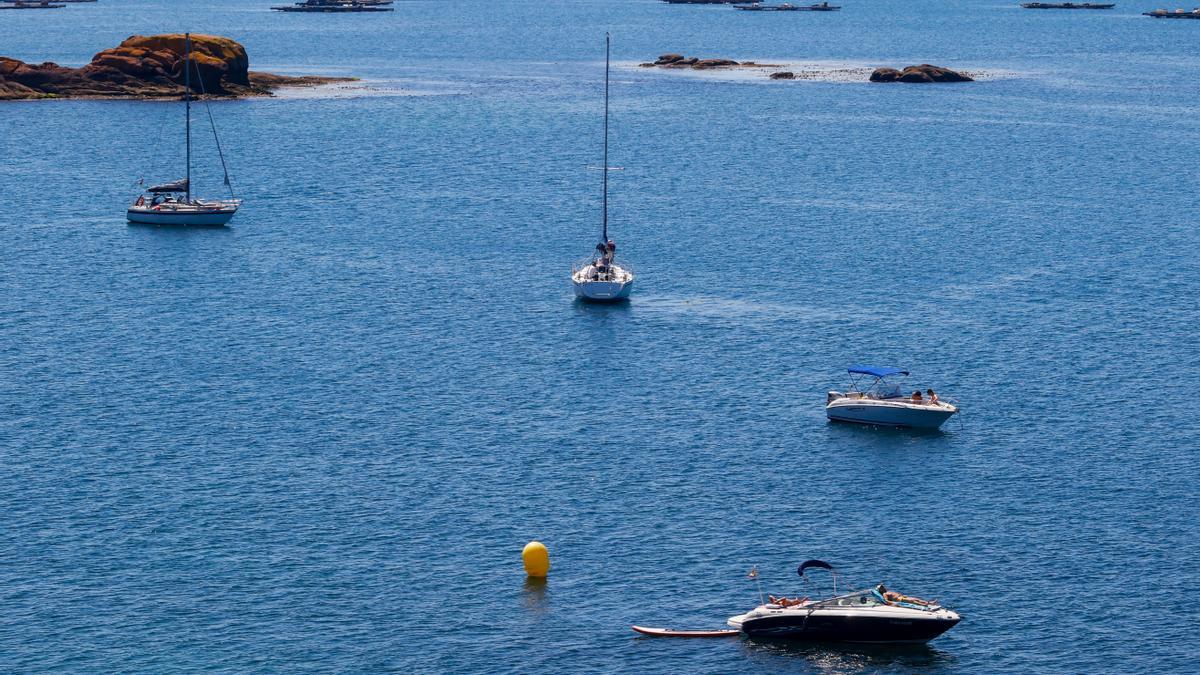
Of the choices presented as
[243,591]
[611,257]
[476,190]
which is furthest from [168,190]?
[243,591]

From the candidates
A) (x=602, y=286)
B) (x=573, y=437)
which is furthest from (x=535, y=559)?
(x=602, y=286)

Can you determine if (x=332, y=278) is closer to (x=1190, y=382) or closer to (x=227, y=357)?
(x=227, y=357)

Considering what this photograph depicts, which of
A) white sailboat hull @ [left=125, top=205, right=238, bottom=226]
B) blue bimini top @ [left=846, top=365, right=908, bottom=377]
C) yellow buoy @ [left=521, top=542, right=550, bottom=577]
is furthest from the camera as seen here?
white sailboat hull @ [left=125, top=205, right=238, bottom=226]

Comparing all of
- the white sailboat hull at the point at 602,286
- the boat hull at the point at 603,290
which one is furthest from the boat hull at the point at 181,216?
the boat hull at the point at 603,290

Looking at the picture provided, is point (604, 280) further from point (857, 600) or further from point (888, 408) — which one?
point (857, 600)

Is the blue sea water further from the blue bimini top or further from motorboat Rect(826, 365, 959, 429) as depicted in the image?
the blue bimini top

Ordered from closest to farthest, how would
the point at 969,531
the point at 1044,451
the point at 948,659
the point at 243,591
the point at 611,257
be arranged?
the point at 948,659, the point at 243,591, the point at 969,531, the point at 1044,451, the point at 611,257

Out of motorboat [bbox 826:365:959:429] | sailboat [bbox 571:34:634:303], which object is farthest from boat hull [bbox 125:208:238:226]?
motorboat [bbox 826:365:959:429]
